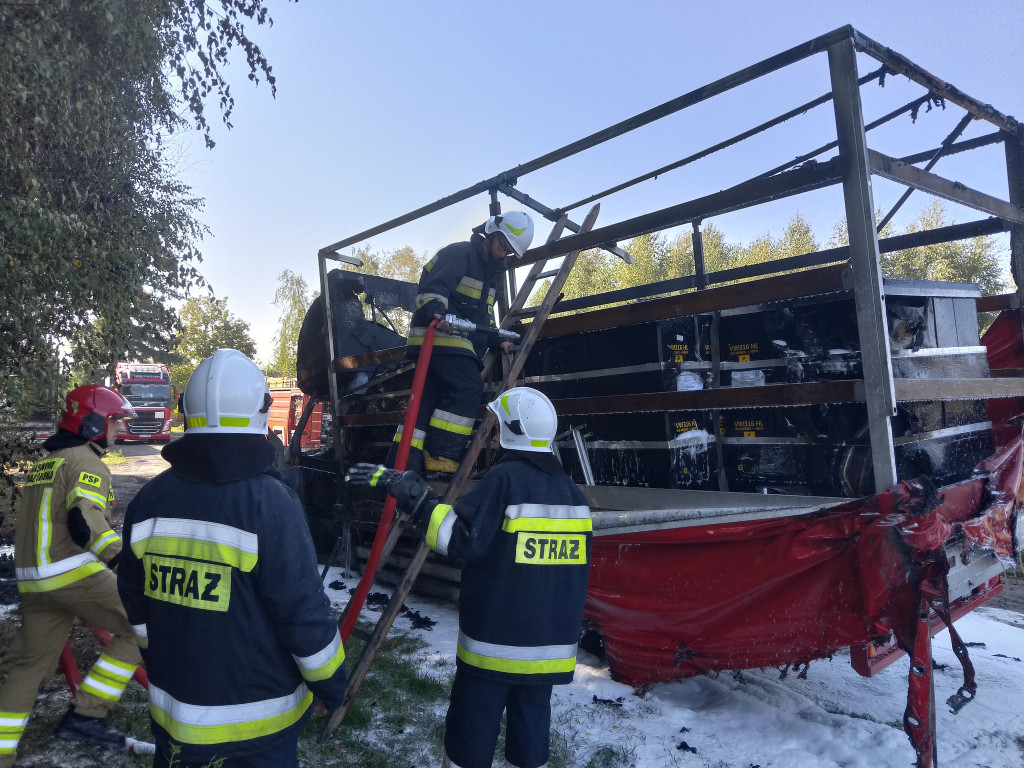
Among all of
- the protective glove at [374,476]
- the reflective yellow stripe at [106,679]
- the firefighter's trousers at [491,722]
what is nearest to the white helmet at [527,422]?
the protective glove at [374,476]

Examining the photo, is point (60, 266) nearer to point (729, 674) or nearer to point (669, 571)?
point (669, 571)

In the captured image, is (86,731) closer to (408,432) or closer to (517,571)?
(408,432)

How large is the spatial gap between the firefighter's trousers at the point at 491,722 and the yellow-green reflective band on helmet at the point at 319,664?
28.7 inches

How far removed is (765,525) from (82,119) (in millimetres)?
5604

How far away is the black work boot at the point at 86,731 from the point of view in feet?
9.96

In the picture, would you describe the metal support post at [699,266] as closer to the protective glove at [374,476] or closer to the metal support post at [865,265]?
the metal support post at [865,265]

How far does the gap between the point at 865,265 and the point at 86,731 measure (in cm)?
417

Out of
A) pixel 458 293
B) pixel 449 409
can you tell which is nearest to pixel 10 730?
pixel 449 409

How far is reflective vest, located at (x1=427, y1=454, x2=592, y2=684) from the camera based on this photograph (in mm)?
2346

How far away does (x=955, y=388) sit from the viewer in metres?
3.15

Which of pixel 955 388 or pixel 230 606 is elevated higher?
pixel 955 388

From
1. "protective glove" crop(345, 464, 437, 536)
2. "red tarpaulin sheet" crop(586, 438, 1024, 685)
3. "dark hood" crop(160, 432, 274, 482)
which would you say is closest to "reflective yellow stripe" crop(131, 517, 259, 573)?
"dark hood" crop(160, 432, 274, 482)

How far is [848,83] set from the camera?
278 centimetres

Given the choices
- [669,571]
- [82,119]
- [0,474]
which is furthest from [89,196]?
[669,571]
